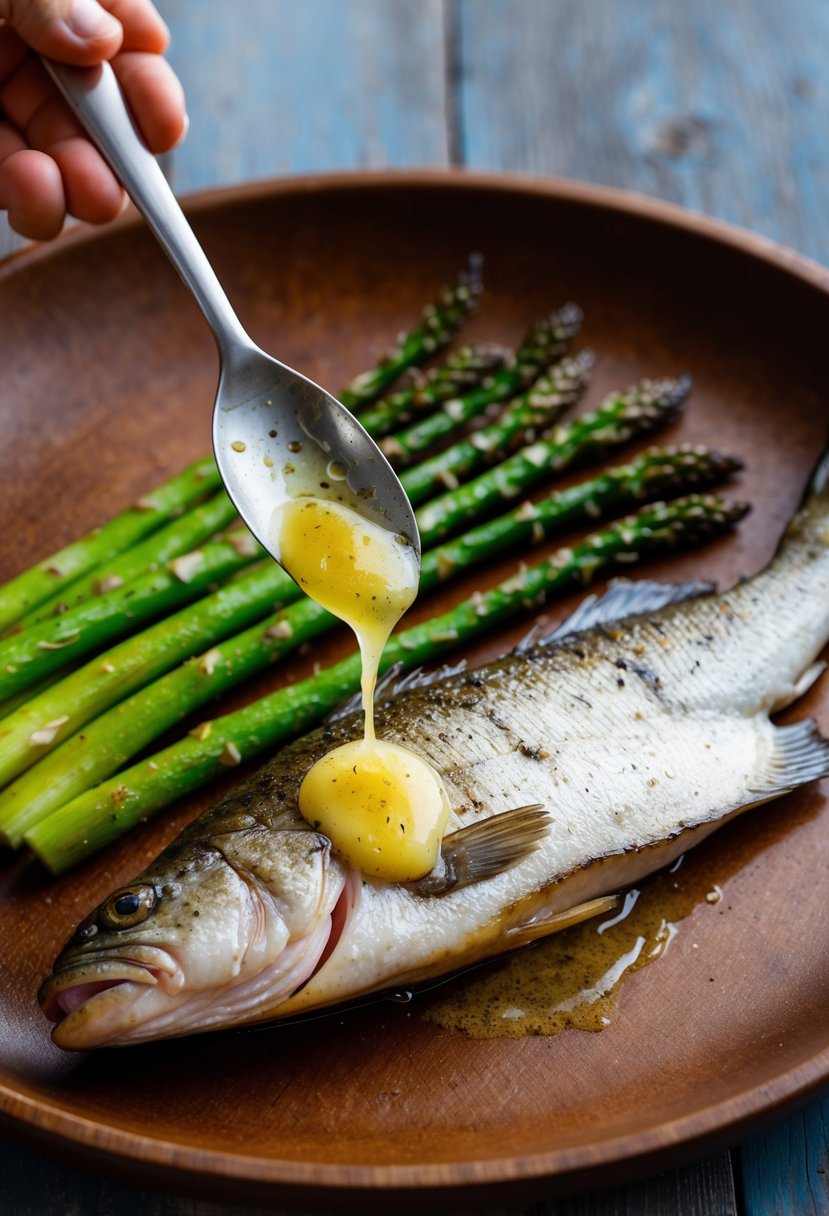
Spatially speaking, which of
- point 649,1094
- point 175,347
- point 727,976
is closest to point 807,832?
point 727,976

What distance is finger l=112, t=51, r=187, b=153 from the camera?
13.1ft

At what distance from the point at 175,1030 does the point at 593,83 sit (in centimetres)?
536

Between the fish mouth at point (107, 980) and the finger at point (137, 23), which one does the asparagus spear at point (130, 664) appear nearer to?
the fish mouth at point (107, 980)

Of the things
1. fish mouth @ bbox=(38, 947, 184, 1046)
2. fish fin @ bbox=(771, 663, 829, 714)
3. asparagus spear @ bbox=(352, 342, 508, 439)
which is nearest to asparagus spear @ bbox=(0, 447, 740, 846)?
asparagus spear @ bbox=(352, 342, 508, 439)

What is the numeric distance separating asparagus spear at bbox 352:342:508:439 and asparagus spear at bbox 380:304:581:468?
41 mm

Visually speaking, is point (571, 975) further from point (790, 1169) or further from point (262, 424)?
point (262, 424)

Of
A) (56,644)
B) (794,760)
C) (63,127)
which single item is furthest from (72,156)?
(794,760)

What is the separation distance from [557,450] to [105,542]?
1764 mm

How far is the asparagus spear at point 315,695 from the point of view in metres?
3.51

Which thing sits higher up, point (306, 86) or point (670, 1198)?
point (306, 86)

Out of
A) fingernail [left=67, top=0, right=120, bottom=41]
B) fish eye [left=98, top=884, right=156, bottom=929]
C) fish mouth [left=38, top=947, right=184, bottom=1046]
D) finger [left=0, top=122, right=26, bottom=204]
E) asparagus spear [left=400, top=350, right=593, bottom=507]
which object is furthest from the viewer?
asparagus spear [left=400, top=350, right=593, bottom=507]

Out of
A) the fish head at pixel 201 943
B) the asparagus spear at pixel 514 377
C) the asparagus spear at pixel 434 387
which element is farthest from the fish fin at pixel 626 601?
the fish head at pixel 201 943

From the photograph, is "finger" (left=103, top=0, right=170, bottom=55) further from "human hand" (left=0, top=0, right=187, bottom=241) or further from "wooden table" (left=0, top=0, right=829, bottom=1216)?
"wooden table" (left=0, top=0, right=829, bottom=1216)

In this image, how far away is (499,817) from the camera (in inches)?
122
